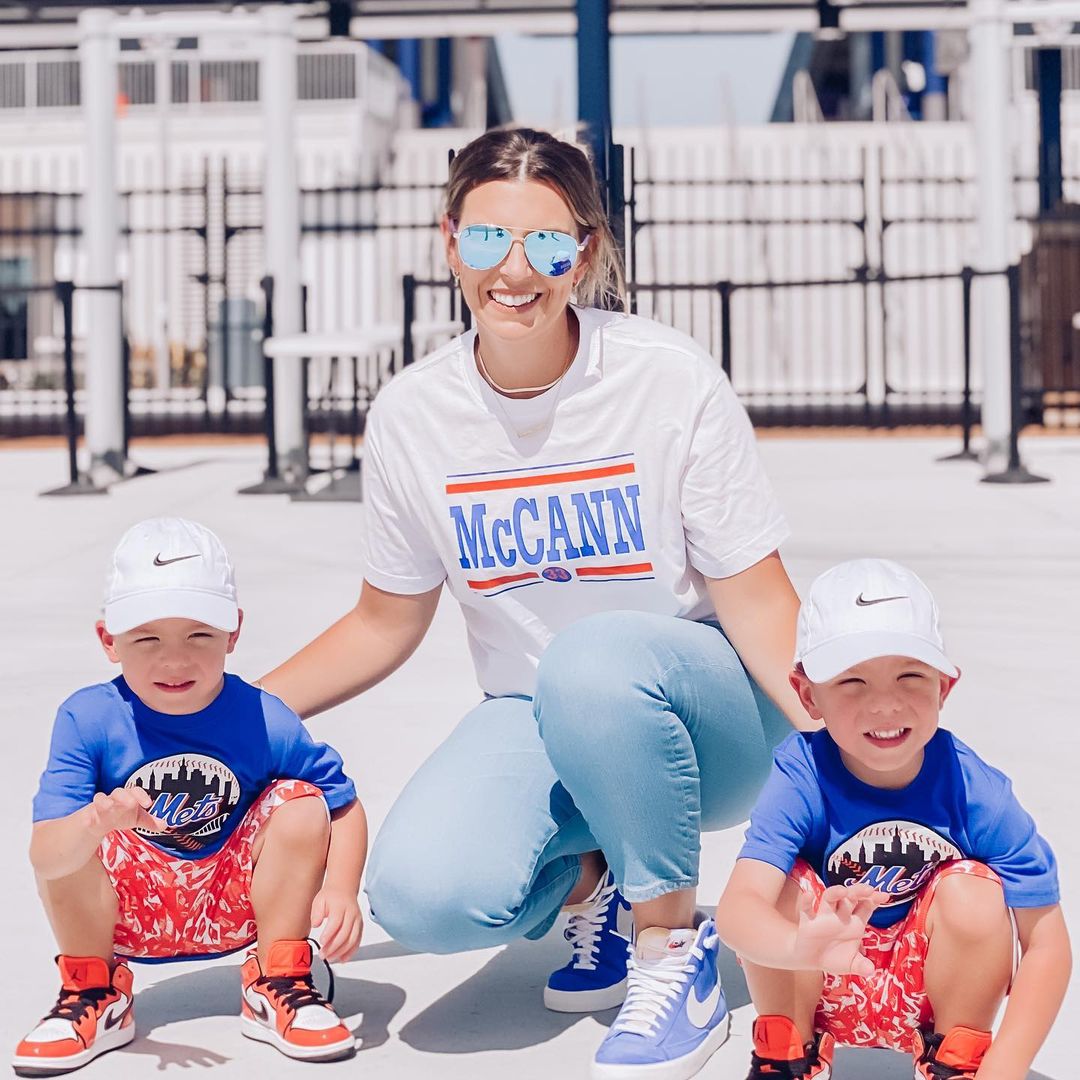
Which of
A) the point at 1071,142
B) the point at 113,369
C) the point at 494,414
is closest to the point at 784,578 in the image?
the point at 494,414

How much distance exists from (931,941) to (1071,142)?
25.2 metres

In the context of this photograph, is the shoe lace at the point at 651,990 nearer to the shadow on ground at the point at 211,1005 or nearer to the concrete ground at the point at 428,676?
the concrete ground at the point at 428,676

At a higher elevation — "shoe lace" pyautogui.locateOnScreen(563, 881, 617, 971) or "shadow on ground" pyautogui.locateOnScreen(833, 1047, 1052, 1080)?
"shoe lace" pyautogui.locateOnScreen(563, 881, 617, 971)

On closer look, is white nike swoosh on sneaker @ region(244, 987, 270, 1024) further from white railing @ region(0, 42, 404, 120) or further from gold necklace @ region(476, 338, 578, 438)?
white railing @ region(0, 42, 404, 120)

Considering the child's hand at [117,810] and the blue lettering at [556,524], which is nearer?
the child's hand at [117,810]

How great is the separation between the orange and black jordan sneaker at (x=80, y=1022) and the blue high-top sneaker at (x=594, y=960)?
64 cm

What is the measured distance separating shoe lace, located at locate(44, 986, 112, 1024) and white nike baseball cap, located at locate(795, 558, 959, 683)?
3.70ft

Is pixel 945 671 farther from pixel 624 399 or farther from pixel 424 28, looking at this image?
pixel 424 28

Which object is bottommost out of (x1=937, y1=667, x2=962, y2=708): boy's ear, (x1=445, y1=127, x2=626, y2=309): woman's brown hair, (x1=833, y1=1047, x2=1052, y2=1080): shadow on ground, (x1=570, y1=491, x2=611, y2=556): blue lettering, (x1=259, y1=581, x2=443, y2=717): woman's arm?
(x1=833, y1=1047, x2=1052, y2=1080): shadow on ground

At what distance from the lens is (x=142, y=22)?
1146cm

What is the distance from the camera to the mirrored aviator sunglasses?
2.91m

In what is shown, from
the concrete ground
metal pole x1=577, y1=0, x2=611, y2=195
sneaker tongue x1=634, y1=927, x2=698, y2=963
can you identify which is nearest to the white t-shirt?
sneaker tongue x1=634, y1=927, x2=698, y2=963

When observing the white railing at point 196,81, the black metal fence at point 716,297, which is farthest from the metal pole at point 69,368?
the white railing at point 196,81

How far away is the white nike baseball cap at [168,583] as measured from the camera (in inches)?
104
